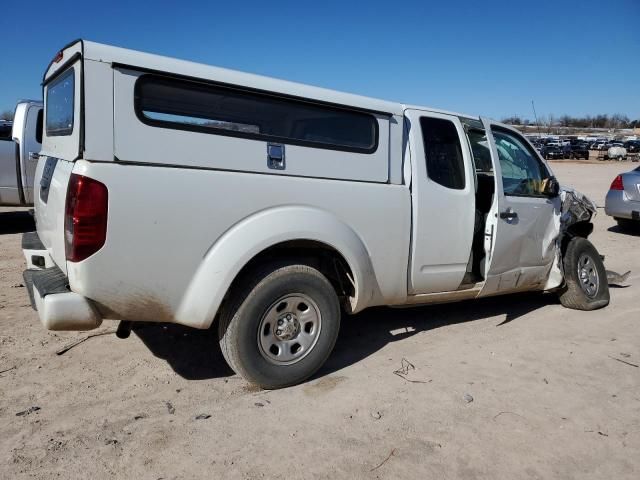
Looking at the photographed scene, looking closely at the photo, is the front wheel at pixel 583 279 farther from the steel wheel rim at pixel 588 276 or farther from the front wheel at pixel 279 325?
the front wheel at pixel 279 325

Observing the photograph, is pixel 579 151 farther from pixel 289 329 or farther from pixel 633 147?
pixel 289 329

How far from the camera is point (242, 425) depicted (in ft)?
10.1

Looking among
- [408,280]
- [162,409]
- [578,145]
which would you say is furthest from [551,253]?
[578,145]

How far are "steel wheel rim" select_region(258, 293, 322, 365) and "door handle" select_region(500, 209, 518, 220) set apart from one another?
204 cm

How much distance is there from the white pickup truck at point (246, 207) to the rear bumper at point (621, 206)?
7.08m

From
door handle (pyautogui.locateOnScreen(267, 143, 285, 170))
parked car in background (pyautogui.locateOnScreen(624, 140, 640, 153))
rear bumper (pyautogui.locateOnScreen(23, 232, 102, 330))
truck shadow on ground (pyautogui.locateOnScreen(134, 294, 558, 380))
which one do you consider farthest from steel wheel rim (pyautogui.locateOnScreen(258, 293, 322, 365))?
parked car in background (pyautogui.locateOnScreen(624, 140, 640, 153))

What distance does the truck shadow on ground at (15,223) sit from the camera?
9318 millimetres

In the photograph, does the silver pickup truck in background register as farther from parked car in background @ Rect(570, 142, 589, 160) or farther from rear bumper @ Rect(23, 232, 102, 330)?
parked car in background @ Rect(570, 142, 589, 160)

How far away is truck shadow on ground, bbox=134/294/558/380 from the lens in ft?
12.9

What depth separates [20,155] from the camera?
8500 mm

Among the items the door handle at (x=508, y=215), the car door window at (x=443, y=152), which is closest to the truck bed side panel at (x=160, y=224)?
the car door window at (x=443, y=152)

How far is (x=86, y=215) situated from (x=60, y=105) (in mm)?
1318

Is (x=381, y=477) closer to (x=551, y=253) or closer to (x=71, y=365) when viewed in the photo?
(x=71, y=365)

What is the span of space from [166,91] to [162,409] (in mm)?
1924
